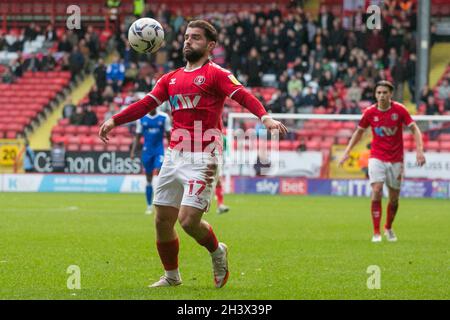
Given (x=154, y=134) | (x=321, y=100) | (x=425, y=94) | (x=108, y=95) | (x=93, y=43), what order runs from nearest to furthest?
1. (x=154, y=134)
2. (x=425, y=94)
3. (x=321, y=100)
4. (x=108, y=95)
5. (x=93, y=43)

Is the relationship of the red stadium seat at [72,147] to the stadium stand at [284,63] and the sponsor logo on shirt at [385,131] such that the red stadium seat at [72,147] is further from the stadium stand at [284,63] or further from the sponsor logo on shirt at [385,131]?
the sponsor logo on shirt at [385,131]

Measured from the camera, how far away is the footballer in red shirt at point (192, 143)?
945 cm

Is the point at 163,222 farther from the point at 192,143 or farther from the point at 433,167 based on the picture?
the point at 433,167

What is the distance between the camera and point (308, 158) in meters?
32.2

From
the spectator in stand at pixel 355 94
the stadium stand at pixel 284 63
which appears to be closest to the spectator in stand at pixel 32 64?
the stadium stand at pixel 284 63

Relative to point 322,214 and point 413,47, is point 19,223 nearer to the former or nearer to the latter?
point 322,214

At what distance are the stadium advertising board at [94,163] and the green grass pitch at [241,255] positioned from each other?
963 cm

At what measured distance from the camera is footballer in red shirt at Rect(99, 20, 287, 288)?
31.0ft

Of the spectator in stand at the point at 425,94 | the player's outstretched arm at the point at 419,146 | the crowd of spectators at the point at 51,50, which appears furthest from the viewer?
the crowd of spectators at the point at 51,50

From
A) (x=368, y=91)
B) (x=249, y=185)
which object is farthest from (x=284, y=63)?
(x=249, y=185)

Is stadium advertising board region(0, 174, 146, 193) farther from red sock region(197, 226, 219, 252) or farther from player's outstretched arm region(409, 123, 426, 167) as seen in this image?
red sock region(197, 226, 219, 252)

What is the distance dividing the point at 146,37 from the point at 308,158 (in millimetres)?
22341

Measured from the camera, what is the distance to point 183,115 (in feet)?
31.7
